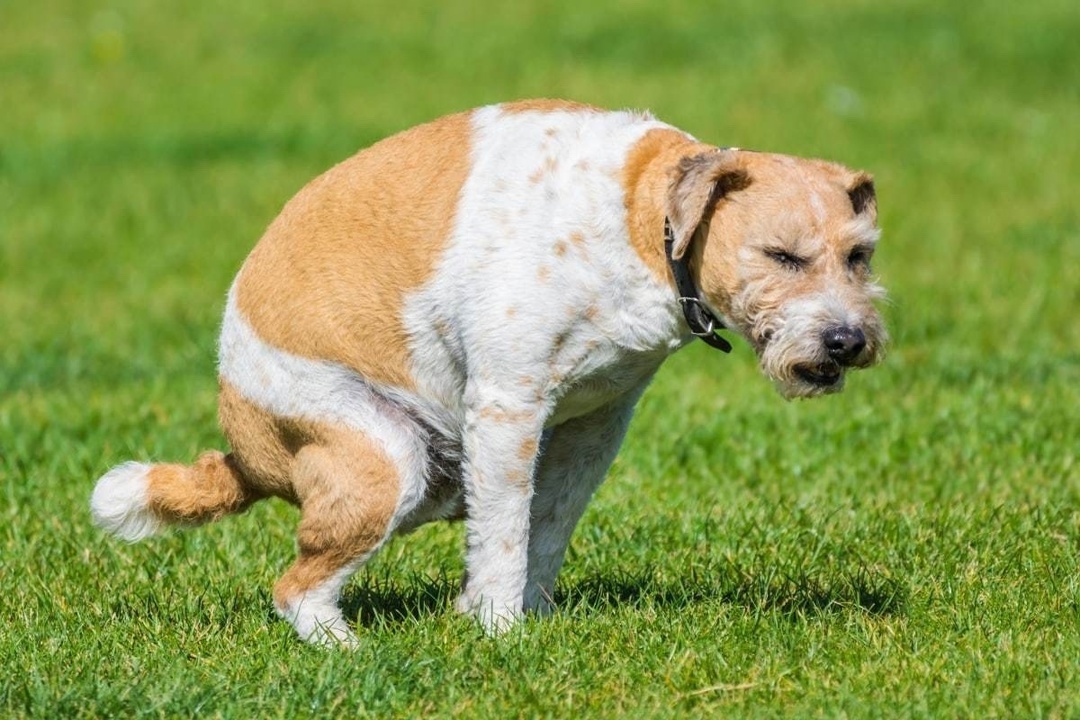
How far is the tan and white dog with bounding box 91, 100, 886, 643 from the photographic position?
16.8ft

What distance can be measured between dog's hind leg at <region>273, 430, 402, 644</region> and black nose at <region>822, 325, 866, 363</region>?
1.34 m

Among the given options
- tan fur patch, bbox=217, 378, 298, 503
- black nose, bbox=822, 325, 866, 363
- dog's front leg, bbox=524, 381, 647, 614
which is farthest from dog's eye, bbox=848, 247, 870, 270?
tan fur patch, bbox=217, 378, 298, 503

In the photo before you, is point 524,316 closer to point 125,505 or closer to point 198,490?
point 198,490

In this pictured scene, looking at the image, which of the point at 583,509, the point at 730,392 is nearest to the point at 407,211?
the point at 583,509

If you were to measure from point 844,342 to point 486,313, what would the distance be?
3.42ft

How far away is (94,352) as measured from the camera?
31.6 feet

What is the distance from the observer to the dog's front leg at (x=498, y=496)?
17.2 ft

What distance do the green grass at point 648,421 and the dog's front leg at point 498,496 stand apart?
6.0 inches

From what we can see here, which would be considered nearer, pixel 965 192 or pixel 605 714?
pixel 605 714

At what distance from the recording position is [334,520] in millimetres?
5254

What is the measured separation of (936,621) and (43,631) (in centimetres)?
270

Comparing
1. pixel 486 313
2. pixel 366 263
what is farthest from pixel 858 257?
pixel 366 263

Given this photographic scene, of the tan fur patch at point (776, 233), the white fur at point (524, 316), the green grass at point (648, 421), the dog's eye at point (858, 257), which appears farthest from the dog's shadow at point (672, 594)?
the dog's eye at point (858, 257)

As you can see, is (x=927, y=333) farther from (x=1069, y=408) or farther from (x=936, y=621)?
(x=936, y=621)
